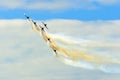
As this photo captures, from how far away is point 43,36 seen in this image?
10762 cm

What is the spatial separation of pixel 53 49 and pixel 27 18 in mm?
17367

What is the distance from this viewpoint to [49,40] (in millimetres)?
107250

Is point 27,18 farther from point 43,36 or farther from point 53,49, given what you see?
point 53,49

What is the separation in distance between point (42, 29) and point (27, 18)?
8.36 metres

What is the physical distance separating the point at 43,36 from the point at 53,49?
6820 mm

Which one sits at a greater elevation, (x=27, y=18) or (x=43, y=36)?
(x=27, y=18)

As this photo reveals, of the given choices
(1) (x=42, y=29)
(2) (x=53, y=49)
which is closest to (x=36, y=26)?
(1) (x=42, y=29)

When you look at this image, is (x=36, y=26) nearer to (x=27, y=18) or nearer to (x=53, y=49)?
(x=27, y=18)

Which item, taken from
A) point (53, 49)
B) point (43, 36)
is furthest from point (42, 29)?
point (53, 49)

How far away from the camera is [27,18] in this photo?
110000 millimetres

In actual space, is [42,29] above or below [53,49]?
above

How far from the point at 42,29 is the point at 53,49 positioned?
9.49 meters

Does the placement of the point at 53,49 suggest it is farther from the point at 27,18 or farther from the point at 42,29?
the point at 27,18

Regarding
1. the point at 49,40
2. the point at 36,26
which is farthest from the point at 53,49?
the point at 36,26
